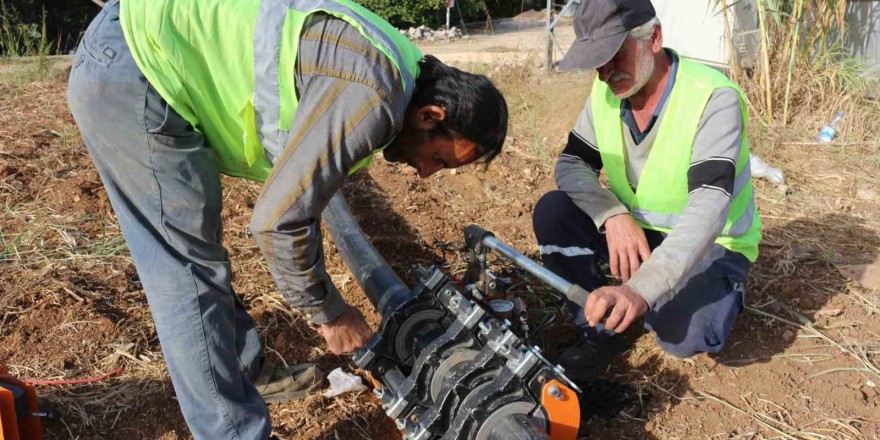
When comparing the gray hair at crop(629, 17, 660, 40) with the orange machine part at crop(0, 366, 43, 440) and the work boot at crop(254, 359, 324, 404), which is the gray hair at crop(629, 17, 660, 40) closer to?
the work boot at crop(254, 359, 324, 404)

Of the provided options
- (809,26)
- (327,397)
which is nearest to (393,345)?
(327,397)

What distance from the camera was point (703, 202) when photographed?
2.69 m

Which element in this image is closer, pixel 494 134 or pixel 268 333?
pixel 494 134

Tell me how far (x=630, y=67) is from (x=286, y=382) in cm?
198

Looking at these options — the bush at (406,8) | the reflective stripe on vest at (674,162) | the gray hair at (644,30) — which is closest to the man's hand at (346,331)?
the reflective stripe on vest at (674,162)

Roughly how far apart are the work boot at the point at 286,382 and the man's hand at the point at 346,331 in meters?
0.73

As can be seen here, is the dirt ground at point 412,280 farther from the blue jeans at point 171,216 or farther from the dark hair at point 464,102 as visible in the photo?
the dark hair at point 464,102

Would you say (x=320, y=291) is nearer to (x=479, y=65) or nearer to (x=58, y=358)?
(x=58, y=358)

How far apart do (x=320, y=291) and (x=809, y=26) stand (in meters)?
5.71

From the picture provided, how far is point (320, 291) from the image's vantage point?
2225mm

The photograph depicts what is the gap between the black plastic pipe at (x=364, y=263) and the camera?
2.93 metres

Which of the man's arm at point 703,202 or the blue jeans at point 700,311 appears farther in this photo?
the blue jeans at point 700,311

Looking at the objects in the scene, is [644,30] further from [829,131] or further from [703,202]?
[829,131]

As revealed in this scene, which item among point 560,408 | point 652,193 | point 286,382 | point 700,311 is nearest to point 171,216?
point 286,382
